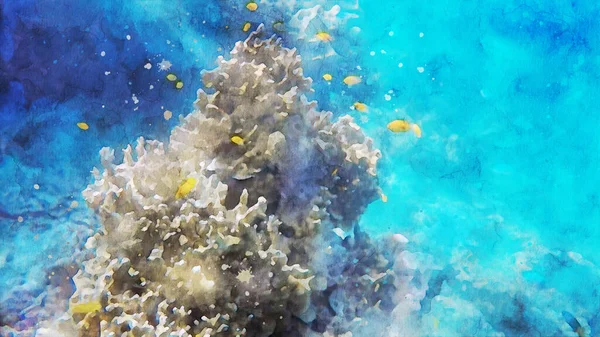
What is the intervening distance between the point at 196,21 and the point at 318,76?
1257mm

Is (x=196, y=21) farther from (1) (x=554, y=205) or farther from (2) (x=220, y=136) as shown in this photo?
(1) (x=554, y=205)

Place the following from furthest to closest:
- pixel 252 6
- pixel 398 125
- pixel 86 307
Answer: pixel 252 6 → pixel 398 125 → pixel 86 307

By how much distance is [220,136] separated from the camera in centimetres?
282

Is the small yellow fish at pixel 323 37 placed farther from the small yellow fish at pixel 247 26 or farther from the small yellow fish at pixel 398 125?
the small yellow fish at pixel 398 125

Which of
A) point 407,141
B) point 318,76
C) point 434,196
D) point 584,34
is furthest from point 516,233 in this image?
point 318,76

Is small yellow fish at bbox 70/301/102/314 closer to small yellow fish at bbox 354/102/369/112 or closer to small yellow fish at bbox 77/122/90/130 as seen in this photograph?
small yellow fish at bbox 77/122/90/130

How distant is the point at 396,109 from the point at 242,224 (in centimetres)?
266

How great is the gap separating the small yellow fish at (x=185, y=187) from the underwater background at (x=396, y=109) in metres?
1.66

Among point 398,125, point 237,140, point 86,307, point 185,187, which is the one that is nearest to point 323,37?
point 398,125

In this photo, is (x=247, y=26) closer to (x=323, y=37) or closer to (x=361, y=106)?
(x=323, y=37)

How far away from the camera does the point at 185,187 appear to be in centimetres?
245

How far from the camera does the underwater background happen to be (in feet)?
13.1

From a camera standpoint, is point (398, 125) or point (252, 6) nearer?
point (398, 125)

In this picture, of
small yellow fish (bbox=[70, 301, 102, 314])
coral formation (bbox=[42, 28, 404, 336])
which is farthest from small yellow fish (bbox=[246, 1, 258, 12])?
small yellow fish (bbox=[70, 301, 102, 314])
